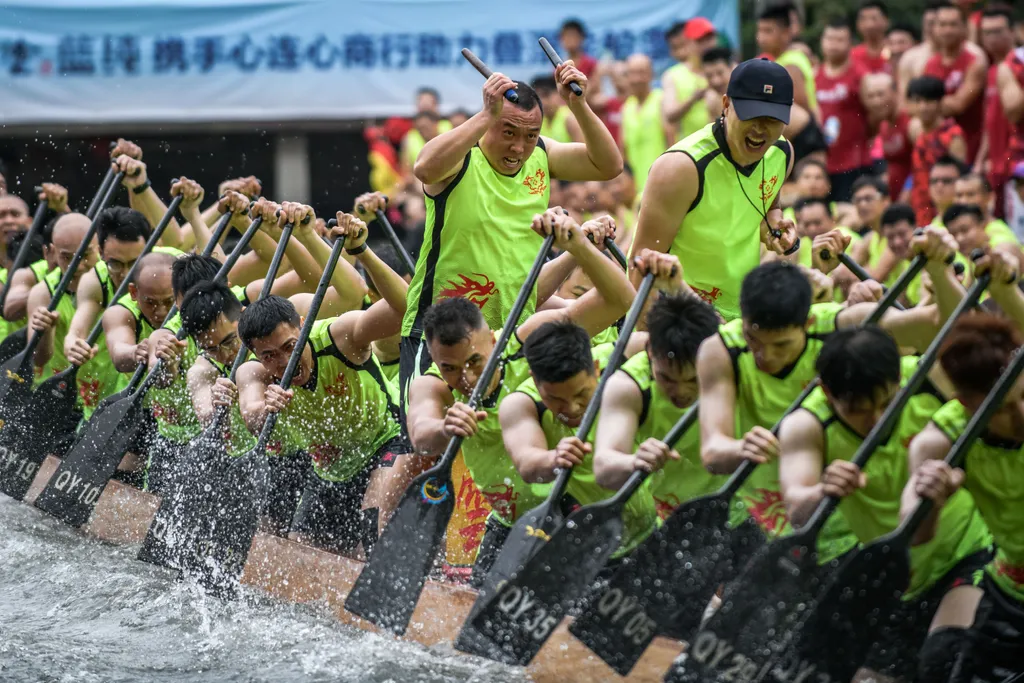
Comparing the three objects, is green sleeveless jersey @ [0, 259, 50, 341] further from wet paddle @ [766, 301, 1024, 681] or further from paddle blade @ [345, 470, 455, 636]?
wet paddle @ [766, 301, 1024, 681]

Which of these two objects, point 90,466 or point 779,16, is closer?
point 90,466

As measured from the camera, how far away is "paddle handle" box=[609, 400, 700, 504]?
14.1ft

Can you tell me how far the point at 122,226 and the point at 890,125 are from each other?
4.61m

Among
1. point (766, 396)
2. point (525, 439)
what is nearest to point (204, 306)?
point (525, 439)

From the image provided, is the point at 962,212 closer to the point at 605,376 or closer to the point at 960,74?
the point at 960,74

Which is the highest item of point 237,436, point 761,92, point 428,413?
point 761,92

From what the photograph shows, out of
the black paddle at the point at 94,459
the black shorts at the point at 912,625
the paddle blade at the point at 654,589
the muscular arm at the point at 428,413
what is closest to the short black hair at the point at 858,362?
the paddle blade at the point at 654,589

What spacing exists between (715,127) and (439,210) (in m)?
1.01

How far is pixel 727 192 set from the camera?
16.5ft

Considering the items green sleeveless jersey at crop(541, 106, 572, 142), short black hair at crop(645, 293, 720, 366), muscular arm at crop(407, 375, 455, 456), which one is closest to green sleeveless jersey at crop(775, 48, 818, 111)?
green sleeveless jersey at crop(541, 106, 572, 142)

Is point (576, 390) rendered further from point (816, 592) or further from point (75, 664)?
point (75, 664)

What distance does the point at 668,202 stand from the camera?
4.96 meters

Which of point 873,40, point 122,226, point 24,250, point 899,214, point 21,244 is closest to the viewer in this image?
point 122,226

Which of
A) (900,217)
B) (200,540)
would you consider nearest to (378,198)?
(200,540)
